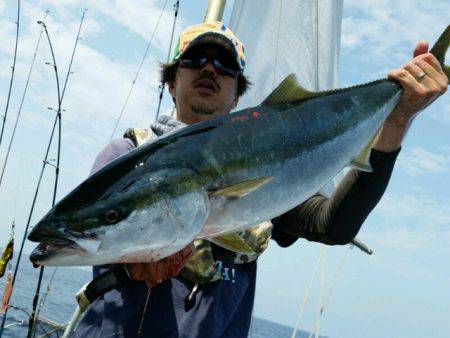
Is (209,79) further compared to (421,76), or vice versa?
(209,79)

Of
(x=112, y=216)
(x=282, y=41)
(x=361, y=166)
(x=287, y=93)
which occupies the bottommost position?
(x=112, y=216)

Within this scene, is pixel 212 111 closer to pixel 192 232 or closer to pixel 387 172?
pixel 387 172

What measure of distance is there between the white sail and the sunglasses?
3961 millimetres

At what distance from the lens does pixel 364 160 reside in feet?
9.73

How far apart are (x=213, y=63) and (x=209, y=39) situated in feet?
0.60

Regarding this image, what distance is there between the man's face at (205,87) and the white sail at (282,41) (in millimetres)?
3955

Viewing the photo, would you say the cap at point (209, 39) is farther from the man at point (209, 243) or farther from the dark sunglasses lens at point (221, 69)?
the dark sunglasses lens at point (221, 69)

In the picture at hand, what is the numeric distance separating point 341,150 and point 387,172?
423 millimetres

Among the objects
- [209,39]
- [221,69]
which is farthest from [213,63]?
[209,39]

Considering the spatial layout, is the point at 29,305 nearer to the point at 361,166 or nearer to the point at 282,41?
the point at 282,41

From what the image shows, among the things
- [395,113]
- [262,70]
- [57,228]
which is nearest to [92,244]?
[57,228]

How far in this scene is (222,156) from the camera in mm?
2375

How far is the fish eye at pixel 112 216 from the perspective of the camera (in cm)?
206

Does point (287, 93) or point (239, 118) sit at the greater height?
point (287, 93)
